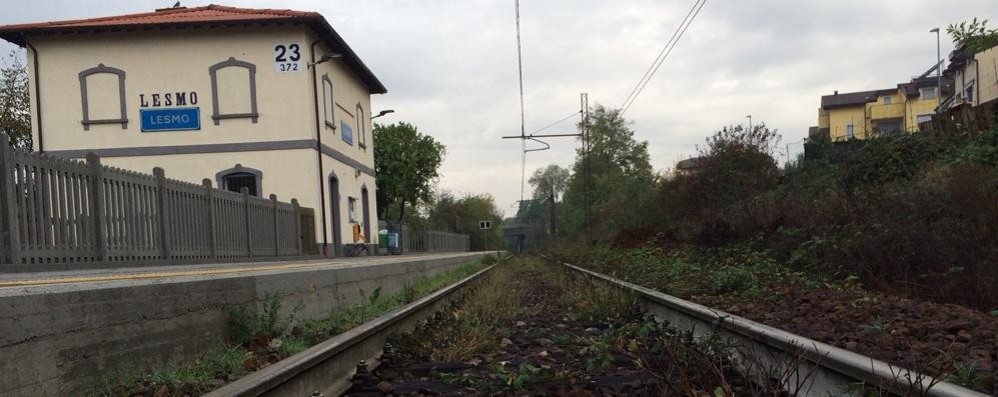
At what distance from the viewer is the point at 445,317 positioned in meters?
8.27

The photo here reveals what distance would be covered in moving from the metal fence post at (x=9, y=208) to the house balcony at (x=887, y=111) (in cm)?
7994

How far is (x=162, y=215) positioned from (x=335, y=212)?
50.1 ft

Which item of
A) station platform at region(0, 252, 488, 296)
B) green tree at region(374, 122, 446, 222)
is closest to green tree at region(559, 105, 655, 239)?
green tree at region(374, 122, 446, 222)

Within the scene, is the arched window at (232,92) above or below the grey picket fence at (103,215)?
above

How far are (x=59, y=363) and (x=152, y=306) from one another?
94 centimetres

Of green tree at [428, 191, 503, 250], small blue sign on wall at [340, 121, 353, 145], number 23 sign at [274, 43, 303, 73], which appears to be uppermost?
number 23 sign at [274, 43, 303, 73]

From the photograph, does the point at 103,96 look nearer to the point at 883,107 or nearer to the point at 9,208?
the point at 9,208

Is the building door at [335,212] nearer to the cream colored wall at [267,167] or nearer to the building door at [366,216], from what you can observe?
the cream colored wall at [267,167]

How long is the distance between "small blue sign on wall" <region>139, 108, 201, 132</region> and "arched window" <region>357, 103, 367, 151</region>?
864 cm

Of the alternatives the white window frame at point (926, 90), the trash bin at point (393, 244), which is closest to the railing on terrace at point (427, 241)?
the trash bin at point (393, 244)

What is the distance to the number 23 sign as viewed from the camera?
23.6 meters

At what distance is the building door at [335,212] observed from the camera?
26.3 metres

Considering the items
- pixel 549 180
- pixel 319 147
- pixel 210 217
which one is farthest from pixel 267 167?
pixel 549 180

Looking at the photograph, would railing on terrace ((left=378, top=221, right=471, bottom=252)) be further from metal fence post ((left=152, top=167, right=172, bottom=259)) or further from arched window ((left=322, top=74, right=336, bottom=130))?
metal fence post ((left=152, top=167, right=172, bottom=259))
